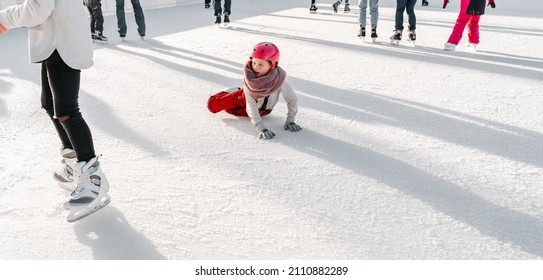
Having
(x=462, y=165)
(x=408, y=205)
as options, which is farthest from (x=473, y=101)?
(x=408, y=205)

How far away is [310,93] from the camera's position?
3.73m

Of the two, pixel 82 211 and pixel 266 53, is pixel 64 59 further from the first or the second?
pixel 266 53

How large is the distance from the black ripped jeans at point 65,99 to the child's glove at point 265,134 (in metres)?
1.12

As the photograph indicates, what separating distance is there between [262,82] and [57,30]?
49.4 inches

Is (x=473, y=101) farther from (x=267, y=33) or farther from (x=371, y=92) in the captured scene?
(x=267, y=33)

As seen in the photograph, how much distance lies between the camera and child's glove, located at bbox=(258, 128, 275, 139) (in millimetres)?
2797

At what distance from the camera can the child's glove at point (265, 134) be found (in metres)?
2.80

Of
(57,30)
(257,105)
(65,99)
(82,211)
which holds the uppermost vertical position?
(57,30)

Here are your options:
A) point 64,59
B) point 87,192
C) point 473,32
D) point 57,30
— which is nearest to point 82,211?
point 87,192

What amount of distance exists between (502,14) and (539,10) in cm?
120

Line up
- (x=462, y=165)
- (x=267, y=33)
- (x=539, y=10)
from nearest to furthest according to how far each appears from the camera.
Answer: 1. (x=462, y=165)
2. (x=267, y=33)
3. (x=539, y=10)

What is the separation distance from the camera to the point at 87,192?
1952 millimetres

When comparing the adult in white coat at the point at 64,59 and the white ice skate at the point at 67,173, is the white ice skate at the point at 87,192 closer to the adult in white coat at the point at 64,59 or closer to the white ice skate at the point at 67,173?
the adult in white coat at the point at 64,59

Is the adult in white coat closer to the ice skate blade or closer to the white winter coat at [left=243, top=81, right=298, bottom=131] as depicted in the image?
the ice skate blade
